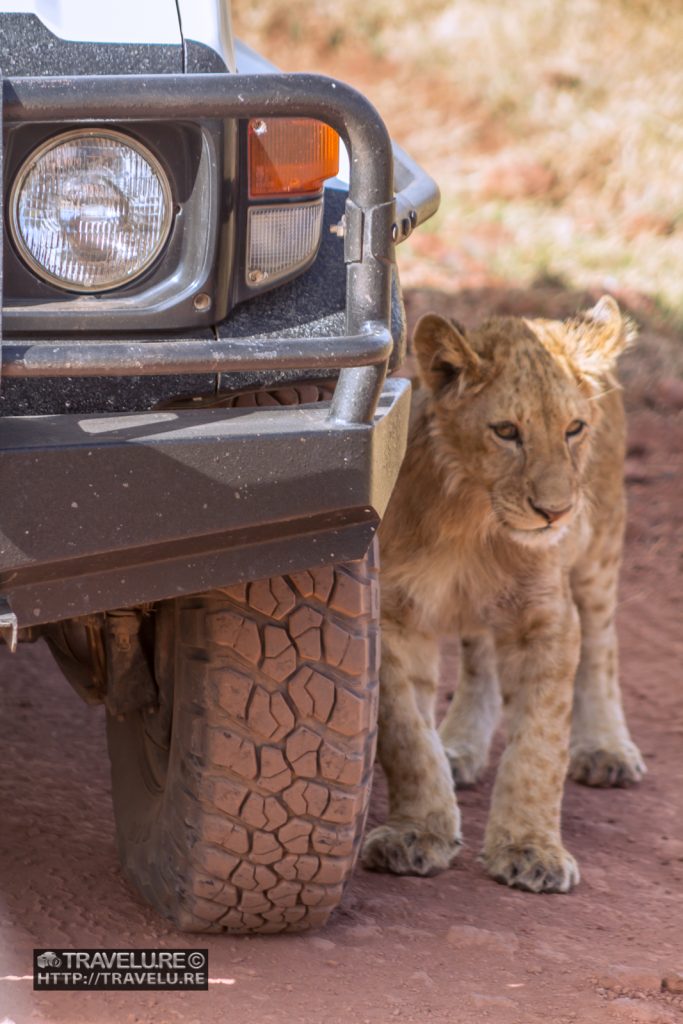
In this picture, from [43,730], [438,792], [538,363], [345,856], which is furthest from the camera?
[43,730]

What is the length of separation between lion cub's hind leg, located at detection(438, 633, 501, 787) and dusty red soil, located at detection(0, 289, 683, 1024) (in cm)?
9

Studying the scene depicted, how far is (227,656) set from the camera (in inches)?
102

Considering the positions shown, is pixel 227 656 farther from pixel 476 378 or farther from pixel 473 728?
pixel 473 728

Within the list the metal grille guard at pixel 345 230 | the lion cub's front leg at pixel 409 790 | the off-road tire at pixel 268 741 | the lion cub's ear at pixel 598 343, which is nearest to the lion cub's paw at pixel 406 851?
the lion cub's front leg at pixel 409 790

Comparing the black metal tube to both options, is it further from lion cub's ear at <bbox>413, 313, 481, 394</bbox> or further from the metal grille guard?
lion cub's ear at <bbox>413, 313, 481, 394</bbox>

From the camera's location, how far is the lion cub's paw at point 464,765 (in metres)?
4.29

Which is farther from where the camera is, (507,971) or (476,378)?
(476,378)

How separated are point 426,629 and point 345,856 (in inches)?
44.8

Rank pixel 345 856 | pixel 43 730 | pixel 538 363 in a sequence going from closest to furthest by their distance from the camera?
pixel 345 856
pixel 538 363
pixel 43 730

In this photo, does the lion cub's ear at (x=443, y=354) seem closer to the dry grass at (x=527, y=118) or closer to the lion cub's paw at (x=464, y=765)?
the lion cub's paw at (x=464, y=765)

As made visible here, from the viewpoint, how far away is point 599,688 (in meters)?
4.57

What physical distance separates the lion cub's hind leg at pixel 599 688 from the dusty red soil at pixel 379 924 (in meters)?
0.08

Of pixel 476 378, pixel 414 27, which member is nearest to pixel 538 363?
pixel 476 378

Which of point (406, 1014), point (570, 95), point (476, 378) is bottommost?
point (406, 1014)
